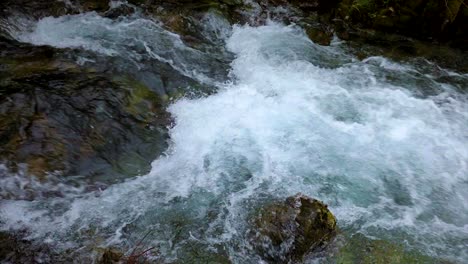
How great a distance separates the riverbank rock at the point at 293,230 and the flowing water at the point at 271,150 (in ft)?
0.65

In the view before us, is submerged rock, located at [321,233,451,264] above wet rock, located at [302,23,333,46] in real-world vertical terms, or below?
below

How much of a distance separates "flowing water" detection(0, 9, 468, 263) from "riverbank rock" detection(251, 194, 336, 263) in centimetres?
20

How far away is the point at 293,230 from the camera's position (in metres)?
3.98

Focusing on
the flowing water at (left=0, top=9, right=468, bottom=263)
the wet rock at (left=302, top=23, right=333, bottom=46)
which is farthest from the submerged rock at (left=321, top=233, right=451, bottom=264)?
the wet rock at (left=302, top=23, right=333, bottom=46)

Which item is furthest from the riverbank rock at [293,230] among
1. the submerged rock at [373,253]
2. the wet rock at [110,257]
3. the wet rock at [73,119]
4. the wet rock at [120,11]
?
the wet rock at [120,11]

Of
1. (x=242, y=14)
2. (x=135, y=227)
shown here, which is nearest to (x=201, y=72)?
(x=242, y=14)

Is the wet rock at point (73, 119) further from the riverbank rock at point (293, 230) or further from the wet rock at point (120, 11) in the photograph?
the wet rock at point (120, 11)

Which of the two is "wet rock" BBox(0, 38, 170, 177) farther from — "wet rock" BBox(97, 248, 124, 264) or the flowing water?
"wet rock" BBox(97, 248, 124, 264)

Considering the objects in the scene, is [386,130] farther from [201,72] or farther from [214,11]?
[214,11]

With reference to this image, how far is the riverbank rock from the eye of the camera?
3936 millimetres

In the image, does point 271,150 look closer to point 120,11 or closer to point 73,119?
point 73,119

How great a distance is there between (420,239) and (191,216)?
2.47 meters

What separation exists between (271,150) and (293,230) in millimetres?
1581

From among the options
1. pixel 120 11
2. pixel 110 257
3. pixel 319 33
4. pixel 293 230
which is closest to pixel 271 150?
pixel 293 230
